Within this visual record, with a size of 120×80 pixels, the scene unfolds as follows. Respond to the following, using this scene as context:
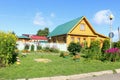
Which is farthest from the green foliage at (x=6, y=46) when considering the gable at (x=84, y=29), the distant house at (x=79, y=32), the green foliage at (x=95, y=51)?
the gable at (x=84, y=29)

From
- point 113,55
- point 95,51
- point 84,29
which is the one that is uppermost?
point 84,29

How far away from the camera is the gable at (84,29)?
135 ft

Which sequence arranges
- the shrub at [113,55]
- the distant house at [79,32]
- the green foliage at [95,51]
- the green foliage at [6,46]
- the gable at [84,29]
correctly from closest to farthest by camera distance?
the green foliage at [6,46], the shrub at [113,55], the green foliage at [95,51], the distant house at [79,32], the gable at [84,29]

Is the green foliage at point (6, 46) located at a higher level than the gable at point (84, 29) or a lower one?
lower

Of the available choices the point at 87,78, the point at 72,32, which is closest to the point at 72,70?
the point at 87,78

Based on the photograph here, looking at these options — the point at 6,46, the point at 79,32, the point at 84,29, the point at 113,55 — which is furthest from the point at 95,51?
the point at 84,29

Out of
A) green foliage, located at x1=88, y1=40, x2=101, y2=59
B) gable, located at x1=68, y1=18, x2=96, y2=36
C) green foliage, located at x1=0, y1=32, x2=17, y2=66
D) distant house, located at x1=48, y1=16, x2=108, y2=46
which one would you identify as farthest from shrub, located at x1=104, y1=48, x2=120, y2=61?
gable, located at x1=68, y1=18, x2=96, y2=36

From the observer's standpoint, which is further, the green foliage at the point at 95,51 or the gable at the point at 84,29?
the gable at the point at 84,29

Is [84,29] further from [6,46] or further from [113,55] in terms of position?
[6,46]

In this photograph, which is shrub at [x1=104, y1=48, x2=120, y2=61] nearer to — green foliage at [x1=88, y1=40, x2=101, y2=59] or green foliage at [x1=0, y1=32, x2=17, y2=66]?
green foliage at [x1=88, y1=40, x2=101, y2=59]

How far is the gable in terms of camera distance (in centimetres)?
4109

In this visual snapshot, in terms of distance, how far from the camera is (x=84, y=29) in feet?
139

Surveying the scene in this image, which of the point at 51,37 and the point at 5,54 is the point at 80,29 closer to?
the point at 51,37

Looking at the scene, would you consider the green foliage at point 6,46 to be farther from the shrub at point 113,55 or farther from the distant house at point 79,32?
the distant house at point 79,32
